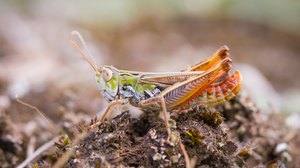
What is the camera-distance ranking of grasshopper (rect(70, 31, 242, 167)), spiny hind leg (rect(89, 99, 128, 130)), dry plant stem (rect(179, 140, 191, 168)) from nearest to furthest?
1. dry plant stem (rect(179, 140, 191, 168))
2. spiny hind leg (rect(89, 99, 128, 130))
3. grasshopper (rect(70, 31, 242, 167))

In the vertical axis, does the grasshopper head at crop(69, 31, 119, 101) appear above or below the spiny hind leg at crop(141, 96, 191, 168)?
above

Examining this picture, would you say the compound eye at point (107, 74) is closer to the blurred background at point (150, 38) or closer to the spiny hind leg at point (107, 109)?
the spiny hind leg at point (107, 109)

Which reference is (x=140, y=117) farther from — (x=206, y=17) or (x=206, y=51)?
(x=206, y=17)

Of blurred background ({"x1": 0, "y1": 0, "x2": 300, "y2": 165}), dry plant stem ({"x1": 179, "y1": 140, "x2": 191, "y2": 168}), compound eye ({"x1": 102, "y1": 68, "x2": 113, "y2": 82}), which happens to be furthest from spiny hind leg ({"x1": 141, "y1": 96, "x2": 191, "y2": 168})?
blurred background ({"x1": 0, "y1": 0, "x2": 300, "y2": 165})

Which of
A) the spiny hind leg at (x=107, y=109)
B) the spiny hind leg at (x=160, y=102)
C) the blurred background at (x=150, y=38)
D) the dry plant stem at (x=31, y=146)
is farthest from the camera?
the blurred background at (x=150, y=38)

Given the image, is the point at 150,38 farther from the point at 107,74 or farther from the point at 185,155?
the point at 185,155

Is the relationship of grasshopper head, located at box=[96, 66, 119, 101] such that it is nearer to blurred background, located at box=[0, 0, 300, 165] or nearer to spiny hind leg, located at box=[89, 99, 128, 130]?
spiny hind leg, located at box=[89, 99, 128, 130]

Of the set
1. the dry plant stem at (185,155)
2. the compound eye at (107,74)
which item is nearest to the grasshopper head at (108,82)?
the compound eye at (107,74)
